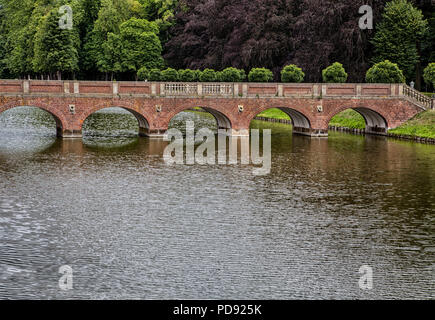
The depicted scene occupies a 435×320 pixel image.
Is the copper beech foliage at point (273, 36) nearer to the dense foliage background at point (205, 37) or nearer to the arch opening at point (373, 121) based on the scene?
the dense foliage background at point (205, 37)

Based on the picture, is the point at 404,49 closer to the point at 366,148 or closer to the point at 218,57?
the point at 366,148

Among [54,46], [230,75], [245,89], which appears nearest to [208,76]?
[230,75]

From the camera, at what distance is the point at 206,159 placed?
130 ft

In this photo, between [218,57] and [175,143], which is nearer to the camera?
[175,143]

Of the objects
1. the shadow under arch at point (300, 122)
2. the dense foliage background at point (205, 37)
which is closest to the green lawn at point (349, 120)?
the dense foliage background at point (205, 37)

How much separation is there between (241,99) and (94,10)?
6177 centimetres

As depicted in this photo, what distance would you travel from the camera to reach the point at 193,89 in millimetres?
50438

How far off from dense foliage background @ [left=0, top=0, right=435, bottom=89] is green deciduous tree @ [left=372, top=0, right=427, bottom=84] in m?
0.11

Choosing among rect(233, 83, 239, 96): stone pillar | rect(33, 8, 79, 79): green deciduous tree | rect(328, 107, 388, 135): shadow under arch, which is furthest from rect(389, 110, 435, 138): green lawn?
rect(33, 8, 79, 79): green deciduous tree

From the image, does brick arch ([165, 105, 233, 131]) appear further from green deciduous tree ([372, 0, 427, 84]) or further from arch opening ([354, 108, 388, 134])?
green deciduous tree ([372, 0, 427, 84])

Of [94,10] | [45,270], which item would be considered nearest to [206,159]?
[45,270]

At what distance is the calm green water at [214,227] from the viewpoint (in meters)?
17.6

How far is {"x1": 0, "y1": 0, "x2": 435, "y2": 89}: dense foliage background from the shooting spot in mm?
65562

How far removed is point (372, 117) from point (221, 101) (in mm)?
14430
